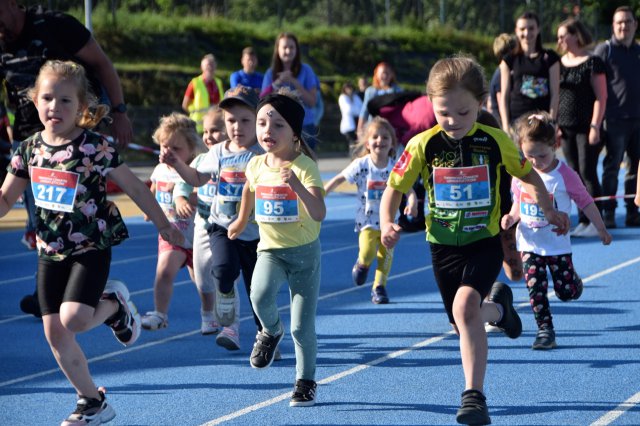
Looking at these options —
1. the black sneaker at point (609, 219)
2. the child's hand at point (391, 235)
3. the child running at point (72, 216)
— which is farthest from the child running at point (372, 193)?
the black sneaker at point (609, 219)

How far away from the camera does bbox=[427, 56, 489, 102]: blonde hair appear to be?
16.6ft

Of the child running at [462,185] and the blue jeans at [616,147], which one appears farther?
the blue jeans at [616,147]

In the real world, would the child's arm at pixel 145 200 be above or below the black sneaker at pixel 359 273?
above

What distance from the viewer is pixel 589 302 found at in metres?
8.25

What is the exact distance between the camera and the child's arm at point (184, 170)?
604 cm

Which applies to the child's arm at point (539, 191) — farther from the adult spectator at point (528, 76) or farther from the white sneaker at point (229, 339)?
the adult spectator at point (528, 76)

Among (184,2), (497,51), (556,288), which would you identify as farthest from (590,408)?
(184,2)

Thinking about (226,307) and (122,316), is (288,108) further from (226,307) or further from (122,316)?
(226,307)

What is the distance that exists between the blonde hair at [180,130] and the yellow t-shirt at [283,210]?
1899mm

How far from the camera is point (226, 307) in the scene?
264 inches

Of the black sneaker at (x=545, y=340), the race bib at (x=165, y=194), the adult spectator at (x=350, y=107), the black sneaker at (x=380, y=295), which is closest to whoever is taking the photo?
the black sneaker at (x=545, y=340)

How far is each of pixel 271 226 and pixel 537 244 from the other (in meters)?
2.04

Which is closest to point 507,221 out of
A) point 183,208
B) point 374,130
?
point 183,208

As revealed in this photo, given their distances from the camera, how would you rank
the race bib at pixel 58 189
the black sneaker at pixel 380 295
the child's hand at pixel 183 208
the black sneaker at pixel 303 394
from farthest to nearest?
the black sneaker at pixel 380 295 < the child's hand at pixel 183 208 < the black sneaker at pixel 303 394 < the race bib at pixel 58 189
